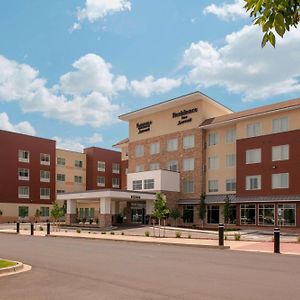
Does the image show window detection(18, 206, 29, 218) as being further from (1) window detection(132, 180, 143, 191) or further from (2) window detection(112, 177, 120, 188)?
(1) window detection(132, 180, 143, 191)

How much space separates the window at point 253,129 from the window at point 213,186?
758cm

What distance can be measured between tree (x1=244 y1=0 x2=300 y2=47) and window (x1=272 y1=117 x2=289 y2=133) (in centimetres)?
4365

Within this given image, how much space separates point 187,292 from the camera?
399 inches

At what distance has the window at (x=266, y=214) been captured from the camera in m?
45.4

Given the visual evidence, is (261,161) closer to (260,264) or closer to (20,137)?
(260,264)

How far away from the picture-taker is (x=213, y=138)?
2128 inches

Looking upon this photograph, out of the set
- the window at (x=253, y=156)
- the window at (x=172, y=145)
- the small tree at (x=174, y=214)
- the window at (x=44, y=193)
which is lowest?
the small tree at (x=174, y=214)

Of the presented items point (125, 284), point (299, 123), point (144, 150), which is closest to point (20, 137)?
point (144, 150)

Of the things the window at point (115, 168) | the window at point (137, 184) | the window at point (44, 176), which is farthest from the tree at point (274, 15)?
the window at point (115, 168)

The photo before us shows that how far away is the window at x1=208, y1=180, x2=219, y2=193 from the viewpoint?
5281 centimetres

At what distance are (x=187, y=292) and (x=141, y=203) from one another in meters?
47.6

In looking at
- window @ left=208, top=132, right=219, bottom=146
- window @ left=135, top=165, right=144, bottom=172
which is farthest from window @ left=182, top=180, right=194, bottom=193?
window @ left=135, top=165, right=144, bottom=172

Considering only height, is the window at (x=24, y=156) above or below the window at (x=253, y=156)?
above

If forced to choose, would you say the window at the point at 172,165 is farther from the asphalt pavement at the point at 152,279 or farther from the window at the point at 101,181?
the asphalt pavement at the point at 152,279
